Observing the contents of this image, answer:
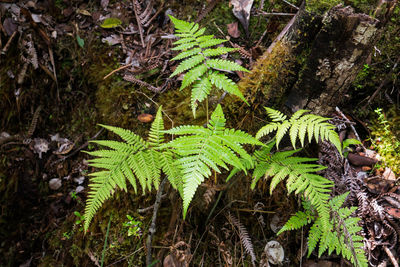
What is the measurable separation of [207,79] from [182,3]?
154 centimetres

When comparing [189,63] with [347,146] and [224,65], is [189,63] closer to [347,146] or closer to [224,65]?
[224,65]

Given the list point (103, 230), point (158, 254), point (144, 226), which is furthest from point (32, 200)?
point (158, 254)

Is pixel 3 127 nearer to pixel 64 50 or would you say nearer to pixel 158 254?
pixel 64 50

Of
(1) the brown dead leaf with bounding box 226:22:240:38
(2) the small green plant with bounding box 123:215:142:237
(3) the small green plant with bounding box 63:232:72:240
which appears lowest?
(3) the small green plant with bounding box 63:232:72:240

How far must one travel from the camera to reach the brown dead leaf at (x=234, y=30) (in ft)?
9.01

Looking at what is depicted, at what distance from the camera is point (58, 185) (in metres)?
3.21

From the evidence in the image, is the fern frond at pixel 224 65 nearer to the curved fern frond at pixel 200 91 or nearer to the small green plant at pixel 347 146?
the curved fern frond at pixel 200 91

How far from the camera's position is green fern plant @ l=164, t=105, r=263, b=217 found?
4.95ft

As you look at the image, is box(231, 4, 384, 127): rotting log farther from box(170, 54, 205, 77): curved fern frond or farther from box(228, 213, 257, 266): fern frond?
box(228, 213, 257, 266): fern frond

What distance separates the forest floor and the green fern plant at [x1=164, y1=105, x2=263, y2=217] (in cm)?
66

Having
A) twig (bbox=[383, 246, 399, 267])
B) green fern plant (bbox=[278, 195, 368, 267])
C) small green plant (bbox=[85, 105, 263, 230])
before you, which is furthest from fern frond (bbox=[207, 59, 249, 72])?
twig (bbox=[383, 246, 399, 267])

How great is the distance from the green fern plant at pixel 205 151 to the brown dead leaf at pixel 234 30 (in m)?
1.32

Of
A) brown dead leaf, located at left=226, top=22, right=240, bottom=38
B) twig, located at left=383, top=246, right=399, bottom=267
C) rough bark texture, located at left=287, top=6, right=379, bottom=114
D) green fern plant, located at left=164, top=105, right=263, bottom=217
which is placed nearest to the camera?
green fern plant, located at left=164, top=105, right=263, bottom=217

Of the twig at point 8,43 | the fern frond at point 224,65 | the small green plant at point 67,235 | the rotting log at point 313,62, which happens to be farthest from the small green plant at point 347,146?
the twig at point 8,43
